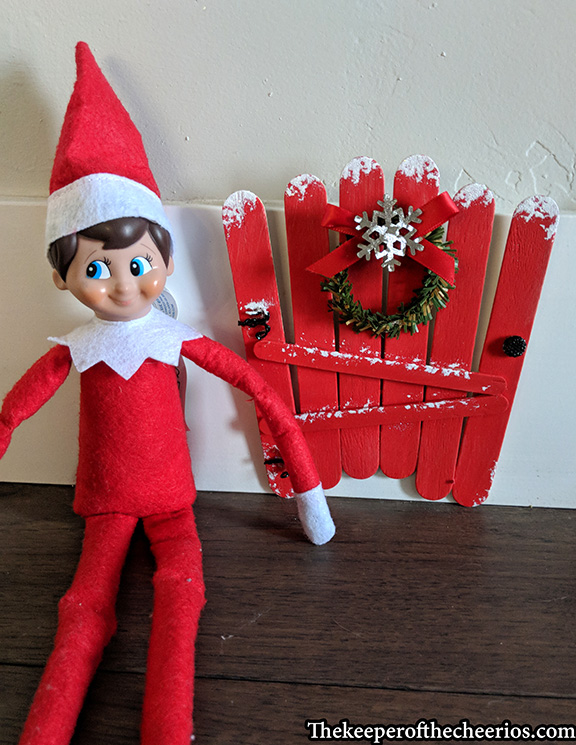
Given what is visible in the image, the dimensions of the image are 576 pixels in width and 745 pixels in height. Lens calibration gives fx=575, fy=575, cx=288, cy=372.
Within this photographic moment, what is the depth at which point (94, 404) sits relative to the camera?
0.85m

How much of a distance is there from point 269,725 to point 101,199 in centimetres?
66

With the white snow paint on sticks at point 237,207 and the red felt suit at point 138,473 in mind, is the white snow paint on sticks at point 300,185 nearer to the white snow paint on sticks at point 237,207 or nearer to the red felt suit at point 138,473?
the white snow paint on sticks at point 237,207

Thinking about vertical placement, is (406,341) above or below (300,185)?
below

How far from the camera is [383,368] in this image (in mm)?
905

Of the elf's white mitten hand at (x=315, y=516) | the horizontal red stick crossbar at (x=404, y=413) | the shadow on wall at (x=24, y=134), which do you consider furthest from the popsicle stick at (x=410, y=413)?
the shadow on wall at (x=24, y=134)

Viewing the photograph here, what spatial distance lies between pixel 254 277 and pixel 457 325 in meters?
0.32

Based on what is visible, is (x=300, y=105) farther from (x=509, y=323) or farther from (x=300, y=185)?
(x=509, y=323)

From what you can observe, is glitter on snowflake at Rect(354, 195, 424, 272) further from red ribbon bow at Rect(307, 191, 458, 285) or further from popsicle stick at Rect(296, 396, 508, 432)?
popsicle stick at Rect(296, 396, 508, 432)

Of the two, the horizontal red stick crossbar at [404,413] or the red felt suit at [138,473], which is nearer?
the red felt suit at [138,473]

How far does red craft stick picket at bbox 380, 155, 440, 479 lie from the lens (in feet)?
2.56

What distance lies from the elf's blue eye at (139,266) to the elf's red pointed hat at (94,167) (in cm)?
6

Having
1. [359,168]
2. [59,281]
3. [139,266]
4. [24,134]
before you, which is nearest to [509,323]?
[359,168]

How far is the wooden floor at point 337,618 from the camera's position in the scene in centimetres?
69

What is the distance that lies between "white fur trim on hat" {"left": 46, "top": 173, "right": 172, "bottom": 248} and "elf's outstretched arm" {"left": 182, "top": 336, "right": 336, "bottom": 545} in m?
0.22
